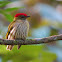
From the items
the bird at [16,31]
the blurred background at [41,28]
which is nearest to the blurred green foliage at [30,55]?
the blurred background at [41,28]

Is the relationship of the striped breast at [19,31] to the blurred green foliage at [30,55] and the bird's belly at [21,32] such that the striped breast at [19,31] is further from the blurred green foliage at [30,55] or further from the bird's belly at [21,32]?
the blurred green foliage at [30,55]

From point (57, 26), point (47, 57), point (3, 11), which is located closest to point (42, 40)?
point (47, 57)

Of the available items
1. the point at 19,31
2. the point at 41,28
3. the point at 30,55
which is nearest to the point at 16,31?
the point at 19,31

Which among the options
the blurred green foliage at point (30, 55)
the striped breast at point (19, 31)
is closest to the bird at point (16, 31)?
the striped breast at point (19, 31)

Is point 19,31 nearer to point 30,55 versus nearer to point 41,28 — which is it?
point 30,55

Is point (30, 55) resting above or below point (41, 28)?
above

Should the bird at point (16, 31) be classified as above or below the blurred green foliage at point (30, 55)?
above

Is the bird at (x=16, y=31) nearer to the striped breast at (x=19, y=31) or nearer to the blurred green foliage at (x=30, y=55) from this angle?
the striped breast at (x=19, y=31)

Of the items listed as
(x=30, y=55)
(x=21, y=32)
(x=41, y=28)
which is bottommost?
(x=41, y=28)

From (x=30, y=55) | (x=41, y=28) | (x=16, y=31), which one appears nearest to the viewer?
(x=30, y=55)

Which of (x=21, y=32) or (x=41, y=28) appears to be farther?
(x=41, y=28)

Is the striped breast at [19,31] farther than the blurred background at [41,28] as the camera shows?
Yes

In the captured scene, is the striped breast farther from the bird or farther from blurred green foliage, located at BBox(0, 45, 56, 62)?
blurred green foliage, located at BBox(0, 45, 56, 62)

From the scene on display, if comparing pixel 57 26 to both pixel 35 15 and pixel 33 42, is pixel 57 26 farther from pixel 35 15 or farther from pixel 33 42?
pixel 33 42
